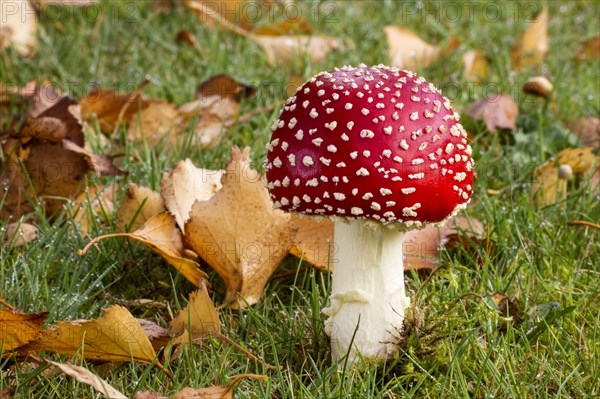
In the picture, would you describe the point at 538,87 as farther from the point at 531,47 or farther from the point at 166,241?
the point at 166,241

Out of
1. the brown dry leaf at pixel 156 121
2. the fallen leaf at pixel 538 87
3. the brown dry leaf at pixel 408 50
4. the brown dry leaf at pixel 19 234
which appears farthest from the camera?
the brown dry leaf at pixel 408 50

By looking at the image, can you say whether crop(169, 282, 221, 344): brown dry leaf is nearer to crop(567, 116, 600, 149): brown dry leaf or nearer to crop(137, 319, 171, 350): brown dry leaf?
crop(137, 319, 171, 350): brown dry leaf

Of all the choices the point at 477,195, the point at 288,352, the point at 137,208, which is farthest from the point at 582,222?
the point at 137,208

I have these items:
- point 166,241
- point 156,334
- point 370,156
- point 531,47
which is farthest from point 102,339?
point 531,47

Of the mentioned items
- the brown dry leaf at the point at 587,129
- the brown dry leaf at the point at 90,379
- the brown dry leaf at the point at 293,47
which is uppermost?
the brown dry leaf at the point at 293,47

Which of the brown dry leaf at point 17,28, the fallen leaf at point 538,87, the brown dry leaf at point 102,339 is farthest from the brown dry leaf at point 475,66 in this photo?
the brown dry leaf at point 102,339

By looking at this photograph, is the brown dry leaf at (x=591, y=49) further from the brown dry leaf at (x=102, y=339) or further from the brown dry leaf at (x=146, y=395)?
the brown dry leaf at (x=146, y=395)

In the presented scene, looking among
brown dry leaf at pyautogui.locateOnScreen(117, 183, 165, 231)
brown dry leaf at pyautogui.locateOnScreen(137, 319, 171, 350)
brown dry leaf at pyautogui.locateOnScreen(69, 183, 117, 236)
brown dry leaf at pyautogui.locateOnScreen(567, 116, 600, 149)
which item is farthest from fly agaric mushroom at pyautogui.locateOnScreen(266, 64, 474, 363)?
brown dry leaf at pyautogui.locateOnScreen(567, 116, 600, 149)
